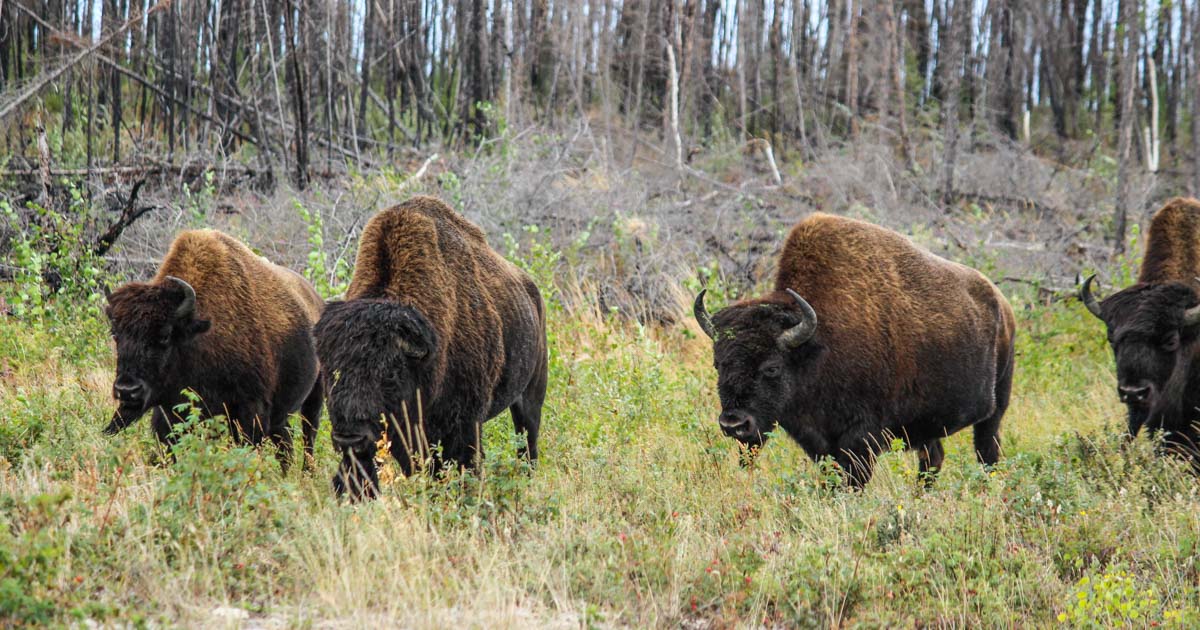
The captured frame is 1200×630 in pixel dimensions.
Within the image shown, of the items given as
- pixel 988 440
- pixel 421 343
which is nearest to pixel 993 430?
pixel 988 440

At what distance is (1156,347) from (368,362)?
526cm

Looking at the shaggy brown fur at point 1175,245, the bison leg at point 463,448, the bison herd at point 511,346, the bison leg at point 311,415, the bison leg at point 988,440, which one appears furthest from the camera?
the bison leg at point 988,440

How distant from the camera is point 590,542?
512 centimetres

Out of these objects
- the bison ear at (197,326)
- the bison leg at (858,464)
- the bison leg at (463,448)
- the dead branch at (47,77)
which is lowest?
the bison leg at (858,464)

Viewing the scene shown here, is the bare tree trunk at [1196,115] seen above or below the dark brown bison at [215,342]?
above

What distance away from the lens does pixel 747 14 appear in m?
27.4

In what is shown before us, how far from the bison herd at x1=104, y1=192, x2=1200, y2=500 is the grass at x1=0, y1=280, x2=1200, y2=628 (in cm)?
33

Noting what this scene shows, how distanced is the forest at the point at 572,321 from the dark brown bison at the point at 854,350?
1.17 feet

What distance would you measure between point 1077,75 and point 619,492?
1114 inches

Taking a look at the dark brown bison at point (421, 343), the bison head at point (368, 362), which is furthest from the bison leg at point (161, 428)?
the bison head at point (368, 362)

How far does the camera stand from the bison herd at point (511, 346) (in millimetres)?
5699

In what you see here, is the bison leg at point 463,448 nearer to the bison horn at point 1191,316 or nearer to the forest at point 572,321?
the forest at point 572,321

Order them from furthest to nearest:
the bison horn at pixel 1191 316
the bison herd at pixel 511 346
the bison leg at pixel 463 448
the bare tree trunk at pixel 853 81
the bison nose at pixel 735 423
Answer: the bare tree trunk at pixel 853 81, the bison horn at pixel 1191 316, the bison nose at pixel 735 423, the bison leg at pixel 463 448, the bison herd at pixel 511 346

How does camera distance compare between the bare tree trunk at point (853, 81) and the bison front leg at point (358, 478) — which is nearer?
the bison front leg at point (358, 478)
